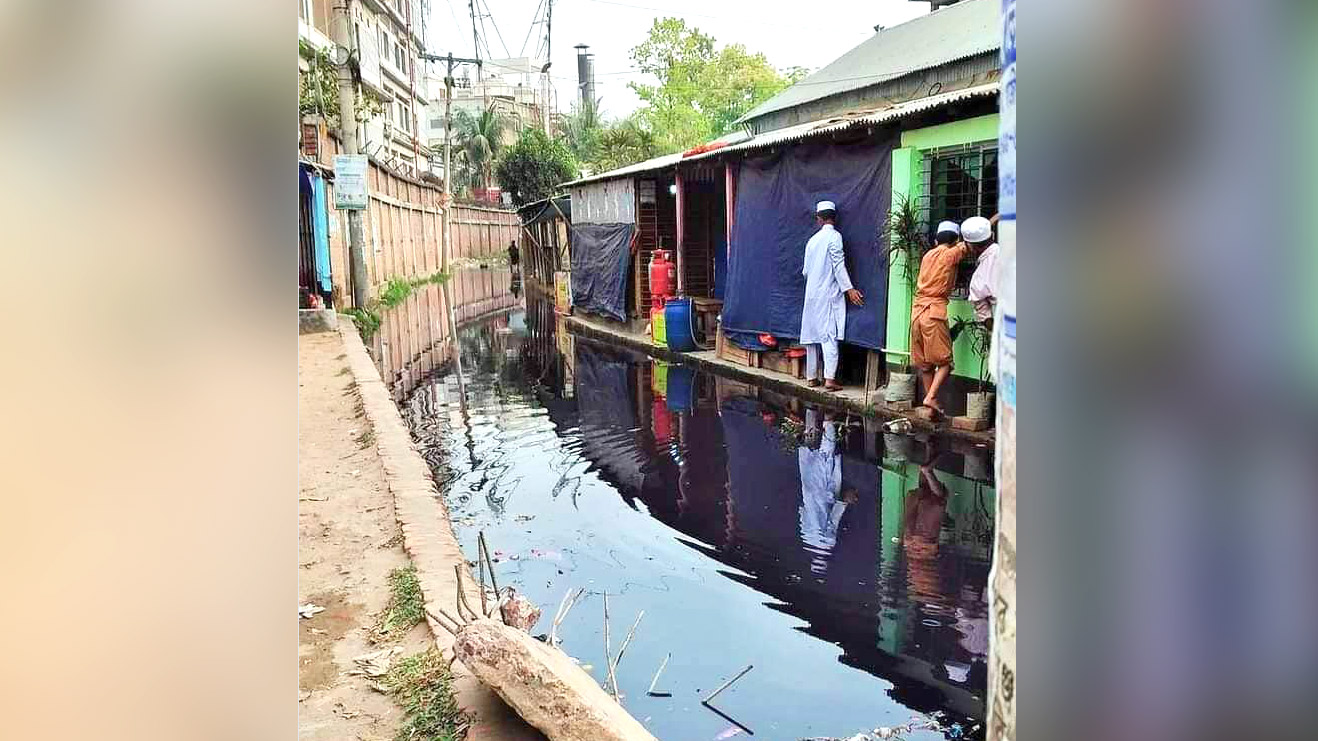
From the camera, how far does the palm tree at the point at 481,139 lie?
47688mm

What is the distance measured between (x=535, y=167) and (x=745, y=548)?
35.8m

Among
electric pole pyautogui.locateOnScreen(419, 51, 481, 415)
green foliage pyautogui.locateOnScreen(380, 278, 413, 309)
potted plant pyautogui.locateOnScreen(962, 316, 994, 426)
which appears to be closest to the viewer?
potted plant pyautogui.locateOnScreen(962, 316, 994, 426)

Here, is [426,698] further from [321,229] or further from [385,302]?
[385,302]

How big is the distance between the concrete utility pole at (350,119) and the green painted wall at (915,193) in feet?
34.3

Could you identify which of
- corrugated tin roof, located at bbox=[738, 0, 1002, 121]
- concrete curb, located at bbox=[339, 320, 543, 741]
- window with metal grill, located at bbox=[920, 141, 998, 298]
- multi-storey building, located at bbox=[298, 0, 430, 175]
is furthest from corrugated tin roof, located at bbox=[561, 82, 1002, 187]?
multi-storey building, located at bbox=[298, 0, 430, 175]

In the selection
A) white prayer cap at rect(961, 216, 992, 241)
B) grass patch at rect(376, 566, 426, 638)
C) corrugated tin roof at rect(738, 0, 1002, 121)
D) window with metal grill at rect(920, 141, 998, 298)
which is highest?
corrugated tin roof at rect(738, 0, 1002, 121)

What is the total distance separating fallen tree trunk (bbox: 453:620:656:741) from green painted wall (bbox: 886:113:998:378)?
5784 millimetres

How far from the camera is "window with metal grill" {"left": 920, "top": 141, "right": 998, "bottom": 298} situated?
7957 millimetres

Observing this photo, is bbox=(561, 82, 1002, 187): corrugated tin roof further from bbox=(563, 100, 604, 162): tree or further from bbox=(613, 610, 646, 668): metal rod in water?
bbox=(563, 100, 604, 162): tree

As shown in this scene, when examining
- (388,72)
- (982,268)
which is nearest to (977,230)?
(982,268)

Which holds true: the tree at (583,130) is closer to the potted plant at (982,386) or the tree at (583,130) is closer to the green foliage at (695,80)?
the green foliage at (695,80)
